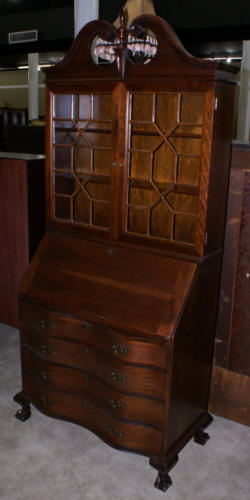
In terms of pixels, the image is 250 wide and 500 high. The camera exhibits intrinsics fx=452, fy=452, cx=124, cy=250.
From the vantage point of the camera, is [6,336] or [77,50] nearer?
[77,50]

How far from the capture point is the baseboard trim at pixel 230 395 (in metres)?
2.37

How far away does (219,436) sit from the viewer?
7.61 feet

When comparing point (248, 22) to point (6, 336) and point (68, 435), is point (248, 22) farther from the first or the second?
point (68, 435)

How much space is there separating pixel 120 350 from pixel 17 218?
148cm

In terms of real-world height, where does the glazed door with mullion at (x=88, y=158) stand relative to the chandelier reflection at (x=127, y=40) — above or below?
below

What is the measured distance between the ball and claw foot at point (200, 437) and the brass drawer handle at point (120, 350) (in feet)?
2.29

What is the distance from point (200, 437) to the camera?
226 centimetres

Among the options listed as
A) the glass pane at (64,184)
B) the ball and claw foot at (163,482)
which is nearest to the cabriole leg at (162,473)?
the ball and claw foot at (163,482)

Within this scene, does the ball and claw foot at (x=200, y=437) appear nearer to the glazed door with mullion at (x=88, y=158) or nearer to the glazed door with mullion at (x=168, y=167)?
the glazed door with mullion at (x=168, y=167)

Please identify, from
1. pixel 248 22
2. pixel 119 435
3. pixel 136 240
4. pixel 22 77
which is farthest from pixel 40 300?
pixel 22 77

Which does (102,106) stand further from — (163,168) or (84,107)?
(163,168)

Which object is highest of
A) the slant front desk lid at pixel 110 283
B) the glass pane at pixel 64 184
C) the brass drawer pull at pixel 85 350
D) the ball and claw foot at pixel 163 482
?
the glass pane at pixel 64 184

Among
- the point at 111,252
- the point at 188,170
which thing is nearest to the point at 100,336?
the point at 111,252

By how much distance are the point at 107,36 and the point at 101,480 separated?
1.91 meters
